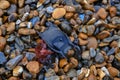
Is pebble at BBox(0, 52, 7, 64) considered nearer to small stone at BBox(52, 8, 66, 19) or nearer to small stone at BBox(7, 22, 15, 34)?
small stone at BBox(7, 22, 15, 34)

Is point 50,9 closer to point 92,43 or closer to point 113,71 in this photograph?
point 92,43

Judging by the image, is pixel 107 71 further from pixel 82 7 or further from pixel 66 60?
pixel 82 7

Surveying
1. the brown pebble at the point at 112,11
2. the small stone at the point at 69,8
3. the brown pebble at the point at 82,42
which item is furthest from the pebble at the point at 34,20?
the brown pebble at the point at 112,11

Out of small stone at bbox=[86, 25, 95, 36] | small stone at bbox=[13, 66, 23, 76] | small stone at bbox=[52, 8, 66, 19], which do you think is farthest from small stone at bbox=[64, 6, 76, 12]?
small stone at bbox=[13, 66, 23, 76]

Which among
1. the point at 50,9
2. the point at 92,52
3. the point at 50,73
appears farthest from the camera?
the point at 50,9

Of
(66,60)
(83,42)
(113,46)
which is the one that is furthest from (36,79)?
(113,46)

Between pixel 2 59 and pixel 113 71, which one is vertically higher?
pixel 2 59

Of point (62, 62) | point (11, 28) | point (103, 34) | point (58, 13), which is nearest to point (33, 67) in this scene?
point (62, 62)
